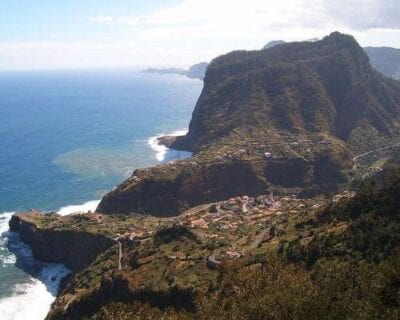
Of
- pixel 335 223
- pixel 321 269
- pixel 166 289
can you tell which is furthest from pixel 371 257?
pixel 166 289

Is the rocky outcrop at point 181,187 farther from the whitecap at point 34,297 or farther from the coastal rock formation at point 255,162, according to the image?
the whitecap at point 34,297

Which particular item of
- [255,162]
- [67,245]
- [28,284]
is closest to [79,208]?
[67,245]

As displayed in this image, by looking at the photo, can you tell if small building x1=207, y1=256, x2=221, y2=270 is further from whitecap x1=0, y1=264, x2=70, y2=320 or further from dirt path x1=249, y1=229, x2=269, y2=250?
whitecap x1=0, y1=264, x2=70, y2=320

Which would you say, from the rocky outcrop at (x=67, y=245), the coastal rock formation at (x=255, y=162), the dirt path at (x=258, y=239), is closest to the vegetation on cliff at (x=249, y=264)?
the dirt path at (x=258, y=239)

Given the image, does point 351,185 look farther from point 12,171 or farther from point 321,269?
point 12,171

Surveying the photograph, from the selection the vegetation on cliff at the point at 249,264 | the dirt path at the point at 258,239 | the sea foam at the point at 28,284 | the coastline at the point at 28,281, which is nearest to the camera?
the vegetation on cliff at the point at 249,264

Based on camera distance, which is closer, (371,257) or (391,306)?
(391,306)
